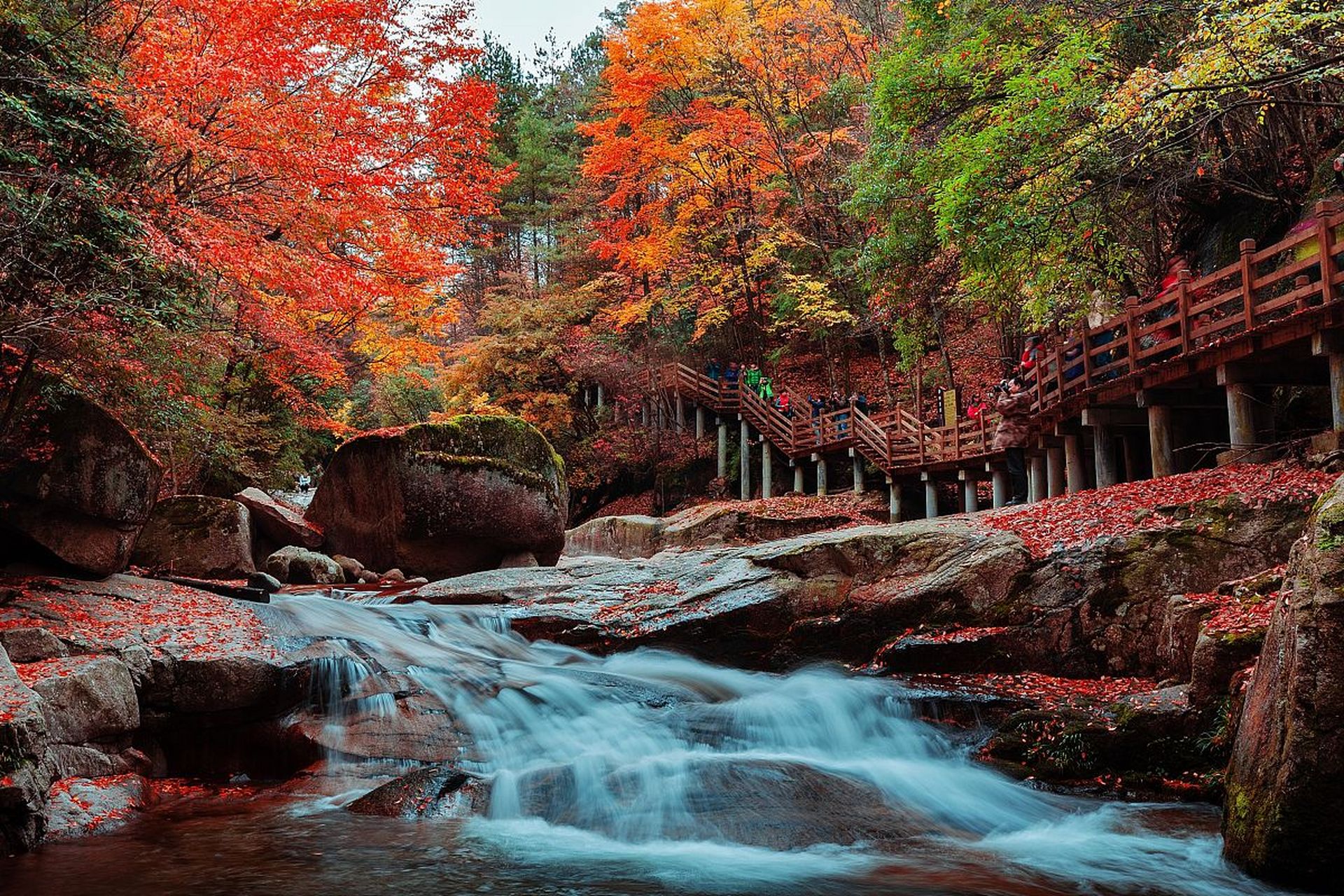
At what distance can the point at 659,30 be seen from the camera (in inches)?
864

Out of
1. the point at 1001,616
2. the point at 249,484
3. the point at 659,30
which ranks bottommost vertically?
the point at 1001,616

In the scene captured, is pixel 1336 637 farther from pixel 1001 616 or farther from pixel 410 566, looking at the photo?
pixel 410 566

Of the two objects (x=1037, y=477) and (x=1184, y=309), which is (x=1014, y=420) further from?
(x=1184, y=309)

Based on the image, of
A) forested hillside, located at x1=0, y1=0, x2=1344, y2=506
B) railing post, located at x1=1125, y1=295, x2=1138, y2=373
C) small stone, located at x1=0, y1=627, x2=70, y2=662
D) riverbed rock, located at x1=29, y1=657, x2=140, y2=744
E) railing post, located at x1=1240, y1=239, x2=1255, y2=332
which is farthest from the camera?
railing post, located at x1=1125, y1=295, x2=1138, y2=373

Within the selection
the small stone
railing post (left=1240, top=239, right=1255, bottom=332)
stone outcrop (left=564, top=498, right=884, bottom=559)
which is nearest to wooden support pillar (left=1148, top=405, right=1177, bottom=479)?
railing post (left=1240, top=239, right=1255, bottom=332)

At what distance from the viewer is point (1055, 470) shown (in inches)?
586

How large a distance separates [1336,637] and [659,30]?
72.2 feet

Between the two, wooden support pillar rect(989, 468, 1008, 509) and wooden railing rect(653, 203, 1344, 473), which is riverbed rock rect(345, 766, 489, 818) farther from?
wooden support pillar rect(989, 468, 1008, 509)

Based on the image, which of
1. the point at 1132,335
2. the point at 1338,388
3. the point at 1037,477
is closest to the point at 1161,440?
the point at 1132,335

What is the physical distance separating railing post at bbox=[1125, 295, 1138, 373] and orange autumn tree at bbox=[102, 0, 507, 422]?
9266 mm

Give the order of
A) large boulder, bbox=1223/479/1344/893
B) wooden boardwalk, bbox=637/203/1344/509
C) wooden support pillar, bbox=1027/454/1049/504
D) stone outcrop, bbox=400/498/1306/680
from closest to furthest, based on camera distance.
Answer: large boulder, bbox=1223/479/1344/893 → stone outcrop, bbox=400/498/1306/680 → wooden boardwalk, bbox=637/203/1344/509 → wooden support pillar, bbox=1027/454/1049/504

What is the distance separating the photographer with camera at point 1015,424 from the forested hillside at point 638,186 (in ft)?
4.77

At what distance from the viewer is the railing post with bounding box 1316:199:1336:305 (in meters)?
8.53

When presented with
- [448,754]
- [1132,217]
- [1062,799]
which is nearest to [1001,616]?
[1062,799]
